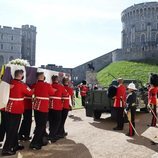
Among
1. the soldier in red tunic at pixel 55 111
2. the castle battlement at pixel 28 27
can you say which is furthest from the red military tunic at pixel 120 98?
the castle battlement at pixel 28 27

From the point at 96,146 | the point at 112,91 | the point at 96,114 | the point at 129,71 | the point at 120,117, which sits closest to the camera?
the point at 96,146

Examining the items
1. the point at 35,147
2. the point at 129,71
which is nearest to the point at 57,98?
the point at 35,147

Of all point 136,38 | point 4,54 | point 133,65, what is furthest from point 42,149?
point 4,54

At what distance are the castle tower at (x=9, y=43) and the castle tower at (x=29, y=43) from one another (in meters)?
5.30

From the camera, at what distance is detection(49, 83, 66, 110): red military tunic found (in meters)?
11.1

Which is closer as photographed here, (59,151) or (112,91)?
(59,151)

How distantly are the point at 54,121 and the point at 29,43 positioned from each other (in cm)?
9992

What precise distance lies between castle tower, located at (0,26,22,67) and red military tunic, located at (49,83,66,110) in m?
89.2

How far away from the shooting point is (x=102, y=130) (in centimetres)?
1348

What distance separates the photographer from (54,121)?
36.8 feet

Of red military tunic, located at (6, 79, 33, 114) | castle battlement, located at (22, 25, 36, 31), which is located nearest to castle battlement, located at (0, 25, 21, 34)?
castle battlement, located at (22, 25, 36, 31)

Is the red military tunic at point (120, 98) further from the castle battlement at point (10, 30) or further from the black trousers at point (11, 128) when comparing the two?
the castle battlement at point (10, 30)

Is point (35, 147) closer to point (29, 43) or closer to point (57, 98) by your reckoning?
point (57, 98)

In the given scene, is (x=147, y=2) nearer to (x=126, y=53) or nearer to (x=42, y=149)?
(x=126, y=53)
